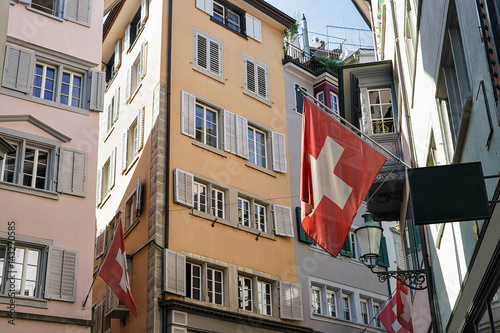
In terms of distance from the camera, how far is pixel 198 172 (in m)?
22.2

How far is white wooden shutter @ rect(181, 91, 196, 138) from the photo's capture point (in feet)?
73.8

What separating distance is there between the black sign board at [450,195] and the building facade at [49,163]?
11846mm

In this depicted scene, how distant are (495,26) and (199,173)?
55.4ft

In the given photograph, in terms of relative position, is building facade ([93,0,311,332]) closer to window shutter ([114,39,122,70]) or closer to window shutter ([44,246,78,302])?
window shutter ([114,39,122,70])

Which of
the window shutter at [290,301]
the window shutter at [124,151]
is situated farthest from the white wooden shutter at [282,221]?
the window shutter at [124,151]

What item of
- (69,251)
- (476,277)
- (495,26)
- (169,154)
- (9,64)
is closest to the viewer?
(495,26)

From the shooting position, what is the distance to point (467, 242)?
878 centimetres

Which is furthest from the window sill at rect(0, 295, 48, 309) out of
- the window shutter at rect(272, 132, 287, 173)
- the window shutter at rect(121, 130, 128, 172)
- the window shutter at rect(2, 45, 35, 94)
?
the window shutter at rect(272, 132, 287, 173)

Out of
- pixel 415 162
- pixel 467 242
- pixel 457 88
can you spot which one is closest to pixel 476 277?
pixel 467 242

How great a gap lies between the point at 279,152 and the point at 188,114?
14.4 feet

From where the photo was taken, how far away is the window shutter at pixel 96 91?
1916 centimetres

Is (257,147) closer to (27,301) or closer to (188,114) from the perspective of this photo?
(188,114)

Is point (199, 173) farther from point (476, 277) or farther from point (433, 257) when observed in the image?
point (476, 277)

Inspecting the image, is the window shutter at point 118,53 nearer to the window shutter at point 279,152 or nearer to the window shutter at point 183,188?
the window shutter at point 279,152
